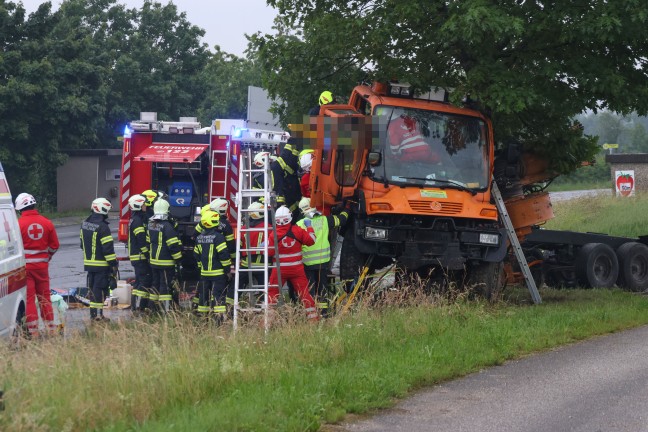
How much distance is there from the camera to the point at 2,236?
1025 cm

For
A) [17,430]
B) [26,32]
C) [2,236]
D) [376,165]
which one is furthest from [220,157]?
[26,32]

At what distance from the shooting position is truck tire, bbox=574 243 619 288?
53.4 feet

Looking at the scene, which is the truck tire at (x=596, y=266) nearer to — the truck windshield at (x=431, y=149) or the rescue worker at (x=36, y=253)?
the truck windshield at (x=431, y=149)

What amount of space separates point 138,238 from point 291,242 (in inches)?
115

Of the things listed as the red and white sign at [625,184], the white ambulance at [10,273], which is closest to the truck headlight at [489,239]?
the white ambulance at [10,273]

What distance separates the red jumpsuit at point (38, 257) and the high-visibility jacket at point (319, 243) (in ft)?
10.3

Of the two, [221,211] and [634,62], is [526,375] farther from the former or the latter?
[634,62]

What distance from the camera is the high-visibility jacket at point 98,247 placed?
13531 millimetres

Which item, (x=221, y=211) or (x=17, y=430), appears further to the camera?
(x=221, y=211)

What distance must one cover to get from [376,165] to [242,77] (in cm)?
4954

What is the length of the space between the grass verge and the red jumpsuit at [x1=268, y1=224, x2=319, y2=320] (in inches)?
53.7

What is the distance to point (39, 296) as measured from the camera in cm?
1205

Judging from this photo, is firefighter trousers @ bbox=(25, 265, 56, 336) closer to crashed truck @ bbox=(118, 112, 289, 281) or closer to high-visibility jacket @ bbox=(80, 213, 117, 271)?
high-visibility jacket @ bbox=(80, 213, 117, 271)

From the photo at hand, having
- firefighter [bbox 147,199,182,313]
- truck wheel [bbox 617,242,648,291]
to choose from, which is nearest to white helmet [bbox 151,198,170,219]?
firefighter [bbox 147,199,182,313]
